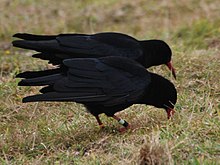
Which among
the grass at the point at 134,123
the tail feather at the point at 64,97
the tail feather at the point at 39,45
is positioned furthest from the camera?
the tail feather at the point at 39,45

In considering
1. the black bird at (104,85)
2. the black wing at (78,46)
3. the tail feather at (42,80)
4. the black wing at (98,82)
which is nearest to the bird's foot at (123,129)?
the black bird at (104,85)

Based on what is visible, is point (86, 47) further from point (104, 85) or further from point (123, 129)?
point (123, 129)

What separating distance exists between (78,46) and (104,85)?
2.52 feet

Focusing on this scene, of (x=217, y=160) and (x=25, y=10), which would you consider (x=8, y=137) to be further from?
(x=25, y=10)

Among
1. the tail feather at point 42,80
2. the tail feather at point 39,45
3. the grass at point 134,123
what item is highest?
the tail feather at point 39,45

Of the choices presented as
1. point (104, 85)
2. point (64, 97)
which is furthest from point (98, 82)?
point (64, 97)

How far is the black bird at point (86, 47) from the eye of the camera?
598 centimetres

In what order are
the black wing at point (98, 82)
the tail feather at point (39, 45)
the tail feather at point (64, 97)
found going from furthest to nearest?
the tail feather at point (39, 45) → the black wing at point (98, 82) → the tail feather at point (64, 97)

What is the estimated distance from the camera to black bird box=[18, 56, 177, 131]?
5.44 m

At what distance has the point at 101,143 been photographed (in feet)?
17.5

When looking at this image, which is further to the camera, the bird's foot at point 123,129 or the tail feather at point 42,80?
the bird's foot at point 123,129

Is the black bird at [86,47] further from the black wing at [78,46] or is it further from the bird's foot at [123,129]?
the bird's foot at [123,129]

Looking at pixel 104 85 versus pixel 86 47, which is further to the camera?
pixel 86 47

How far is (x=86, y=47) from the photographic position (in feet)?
20.4
